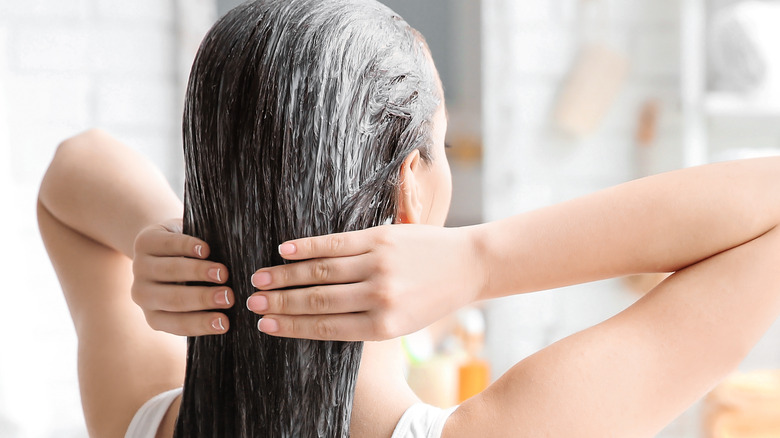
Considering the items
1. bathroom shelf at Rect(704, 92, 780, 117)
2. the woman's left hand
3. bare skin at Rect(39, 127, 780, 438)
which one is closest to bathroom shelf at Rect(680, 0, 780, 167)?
bathroom shelf at Rect(704, 92, 780, 117)

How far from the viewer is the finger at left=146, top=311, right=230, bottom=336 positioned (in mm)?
492

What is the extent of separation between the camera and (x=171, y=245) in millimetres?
510

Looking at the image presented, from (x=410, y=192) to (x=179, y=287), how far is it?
0.18 meters

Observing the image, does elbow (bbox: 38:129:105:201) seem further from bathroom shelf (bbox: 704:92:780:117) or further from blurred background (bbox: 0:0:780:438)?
bathroom shelf (bbox: 704:92:780:117)

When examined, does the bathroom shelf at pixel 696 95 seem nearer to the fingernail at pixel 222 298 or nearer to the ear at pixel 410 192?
the ear at pixel 410 192

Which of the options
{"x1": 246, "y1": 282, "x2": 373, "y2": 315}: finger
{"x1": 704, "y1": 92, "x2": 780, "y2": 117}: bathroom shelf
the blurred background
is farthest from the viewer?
{"x1": 704, "y1": 92, "x2": 780, "y2": 117}: bathroom shelf

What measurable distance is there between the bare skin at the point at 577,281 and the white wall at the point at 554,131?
3.23 feet

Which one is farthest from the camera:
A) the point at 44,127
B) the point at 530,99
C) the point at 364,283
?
the point at 530,99

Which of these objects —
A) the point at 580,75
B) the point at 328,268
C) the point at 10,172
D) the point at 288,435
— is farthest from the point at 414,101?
the point at 580,75

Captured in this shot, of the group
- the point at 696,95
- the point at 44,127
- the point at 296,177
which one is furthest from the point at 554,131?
the point at 296,177

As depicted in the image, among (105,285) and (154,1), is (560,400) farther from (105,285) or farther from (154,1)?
(154,1)

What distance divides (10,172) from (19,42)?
0.69 feet

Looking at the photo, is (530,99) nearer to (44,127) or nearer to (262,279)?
A: (44,127)

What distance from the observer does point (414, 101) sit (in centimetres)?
52
